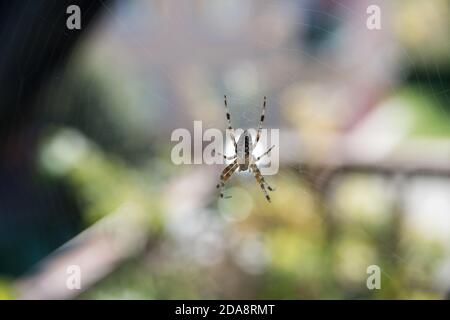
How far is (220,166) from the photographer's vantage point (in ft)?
13.9

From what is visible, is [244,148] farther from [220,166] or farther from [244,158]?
[220,166]

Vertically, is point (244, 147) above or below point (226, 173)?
above

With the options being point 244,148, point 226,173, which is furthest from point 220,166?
point 244,148

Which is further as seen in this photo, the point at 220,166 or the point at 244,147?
the point at 220,166

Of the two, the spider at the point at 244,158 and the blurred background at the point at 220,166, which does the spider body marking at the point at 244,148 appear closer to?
the spider at the point at 244,158

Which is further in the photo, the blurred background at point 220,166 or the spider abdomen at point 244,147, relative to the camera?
the spider abdomen at point 244,147

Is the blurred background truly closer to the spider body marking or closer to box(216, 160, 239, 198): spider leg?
box(216, 160, 239, 198): spider leg

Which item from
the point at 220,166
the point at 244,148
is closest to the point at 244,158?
the point at 244,148

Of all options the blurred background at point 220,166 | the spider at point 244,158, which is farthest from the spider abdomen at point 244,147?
the blurred background at point 220,166

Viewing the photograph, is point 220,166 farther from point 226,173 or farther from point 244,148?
point 244,148

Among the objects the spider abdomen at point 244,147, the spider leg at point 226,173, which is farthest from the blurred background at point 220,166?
the spider abdomen at point 244,147

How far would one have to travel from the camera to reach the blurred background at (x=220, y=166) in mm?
3846

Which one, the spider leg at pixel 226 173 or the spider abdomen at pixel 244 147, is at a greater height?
the spider abdomen at pixel 244 147

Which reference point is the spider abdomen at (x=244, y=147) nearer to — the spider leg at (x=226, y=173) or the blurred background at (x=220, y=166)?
the spider leg at (x=226, y=173)
